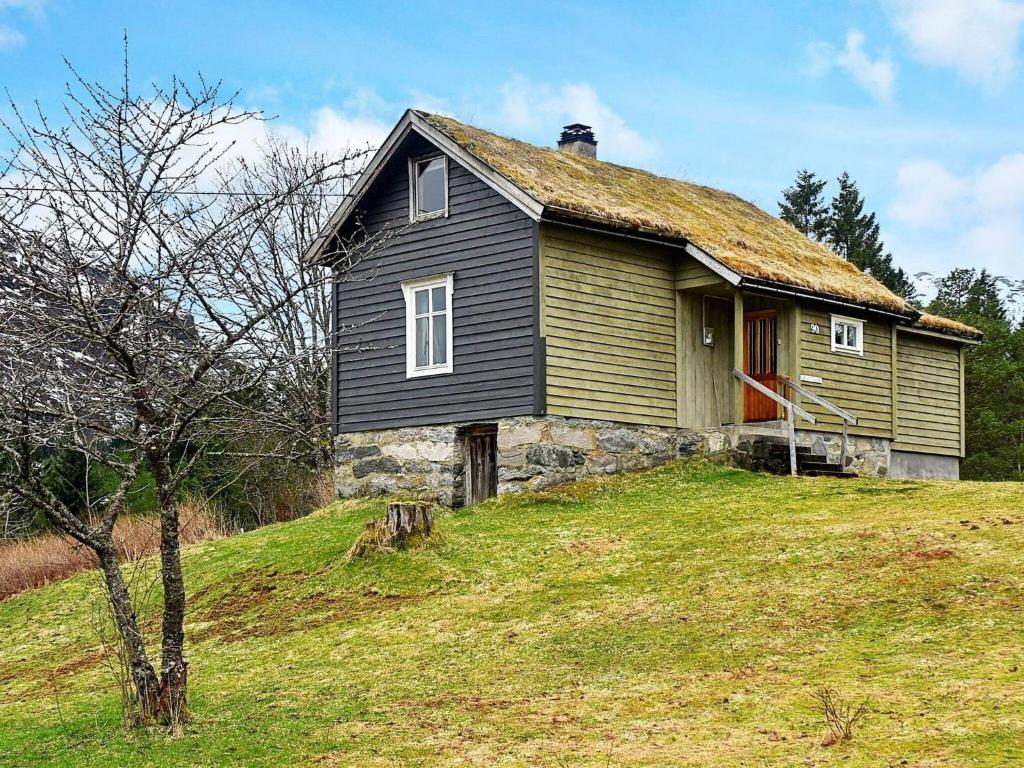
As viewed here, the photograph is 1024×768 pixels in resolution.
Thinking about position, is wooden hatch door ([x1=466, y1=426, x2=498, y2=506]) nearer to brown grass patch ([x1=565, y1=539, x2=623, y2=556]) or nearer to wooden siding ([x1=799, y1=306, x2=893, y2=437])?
brown grass patch ([x1=565, y1=539, x2=623, y2=556])

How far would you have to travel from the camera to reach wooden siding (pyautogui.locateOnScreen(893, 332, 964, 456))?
29109mm

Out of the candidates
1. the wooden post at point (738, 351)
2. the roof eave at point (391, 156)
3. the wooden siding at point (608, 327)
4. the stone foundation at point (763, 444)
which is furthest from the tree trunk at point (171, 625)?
the wooden post at point (738, 351)

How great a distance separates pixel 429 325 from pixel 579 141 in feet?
23.1

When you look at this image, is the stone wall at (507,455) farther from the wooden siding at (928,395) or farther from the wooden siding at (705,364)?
the wooden siding at (928,395)

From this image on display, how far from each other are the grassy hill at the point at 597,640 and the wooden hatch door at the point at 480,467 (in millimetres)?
1884

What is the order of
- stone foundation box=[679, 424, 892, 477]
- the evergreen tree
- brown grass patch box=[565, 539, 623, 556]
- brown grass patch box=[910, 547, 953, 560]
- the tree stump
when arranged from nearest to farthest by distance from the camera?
1. brown grass patch box=[910, 547, 953, 560]
2. brown grass patch box=[565, 539, 623, 556]
3. the tree stump
4. stone foundation box=[679, 424, 892, 477]
5. the evergreen tree

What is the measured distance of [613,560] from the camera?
17.4 meters

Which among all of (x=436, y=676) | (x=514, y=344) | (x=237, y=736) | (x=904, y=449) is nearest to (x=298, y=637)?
(x=436, y=676)

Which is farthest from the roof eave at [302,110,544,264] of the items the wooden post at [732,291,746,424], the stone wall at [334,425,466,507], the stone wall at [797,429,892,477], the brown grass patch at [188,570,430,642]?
the stone wall at [797,429,892,477]

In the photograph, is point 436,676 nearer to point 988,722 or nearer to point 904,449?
point 988,722

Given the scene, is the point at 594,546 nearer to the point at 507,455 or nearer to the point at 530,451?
the point at 530,451

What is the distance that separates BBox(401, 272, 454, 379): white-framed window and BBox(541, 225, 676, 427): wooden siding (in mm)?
2148

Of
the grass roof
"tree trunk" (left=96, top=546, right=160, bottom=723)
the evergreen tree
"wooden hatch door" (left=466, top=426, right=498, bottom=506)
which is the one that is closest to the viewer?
"tree trunk" (left=96, top=546, right=160, bottom=723)

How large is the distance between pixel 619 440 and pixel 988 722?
1368 centimetres
